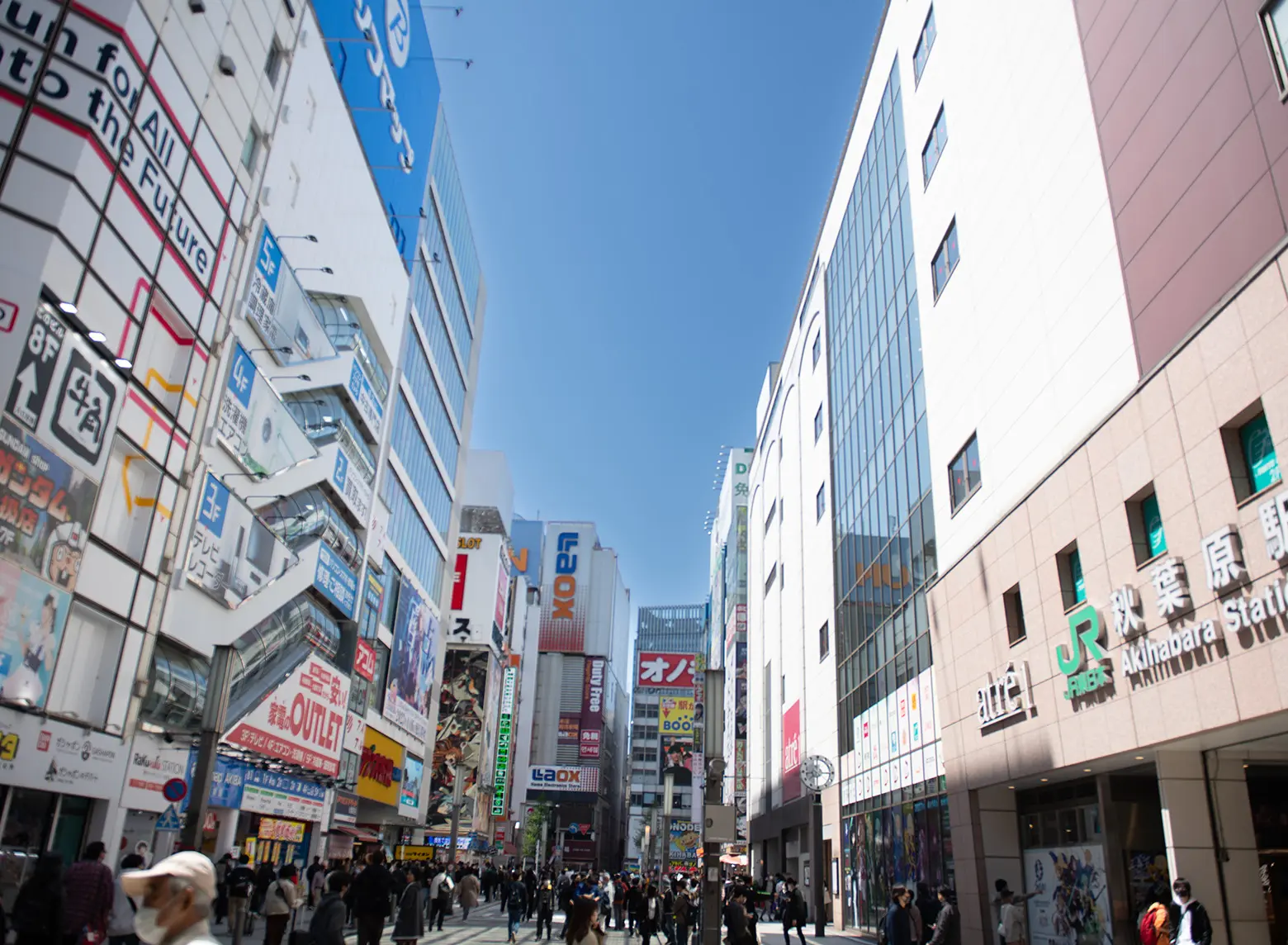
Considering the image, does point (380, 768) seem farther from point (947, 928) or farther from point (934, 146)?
point (934, 146)

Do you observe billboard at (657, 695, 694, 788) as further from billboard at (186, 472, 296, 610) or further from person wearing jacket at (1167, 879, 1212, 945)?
person wearing jacket at (1167, 879, 1212, 945)

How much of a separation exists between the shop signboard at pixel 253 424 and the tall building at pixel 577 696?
8901cm

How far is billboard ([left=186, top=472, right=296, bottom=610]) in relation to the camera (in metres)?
21.0

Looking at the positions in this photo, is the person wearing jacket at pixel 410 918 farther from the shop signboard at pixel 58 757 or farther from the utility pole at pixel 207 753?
the shop signboard at pixel 58 757

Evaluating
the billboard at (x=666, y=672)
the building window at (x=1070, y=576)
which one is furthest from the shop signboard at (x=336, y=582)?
the billboard at (x=666, y=672)

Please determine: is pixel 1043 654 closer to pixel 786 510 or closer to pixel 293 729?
pixel 293 729

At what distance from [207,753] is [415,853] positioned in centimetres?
2446

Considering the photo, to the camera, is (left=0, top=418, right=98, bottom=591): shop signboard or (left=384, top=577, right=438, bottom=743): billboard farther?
(left=384, top=577, right=438, bottom=743): billboard

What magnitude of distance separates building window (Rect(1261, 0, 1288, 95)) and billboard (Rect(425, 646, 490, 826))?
2645 inches

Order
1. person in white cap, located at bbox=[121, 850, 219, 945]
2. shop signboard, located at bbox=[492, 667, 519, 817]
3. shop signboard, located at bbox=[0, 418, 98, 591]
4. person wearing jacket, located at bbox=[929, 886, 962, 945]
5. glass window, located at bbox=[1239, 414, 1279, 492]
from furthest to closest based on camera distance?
shop signboard, located at bbox=[492, 667, 519, 817], shop signboard, located at bbox=[0, 418, 98, 591], person wearing jacket, located at bbox=[929, 886, 962, 945], glass window, located at bbox=[1239, 414, 1279, 492], person in white cap, located at bbox=[121, 850, 219, 945]

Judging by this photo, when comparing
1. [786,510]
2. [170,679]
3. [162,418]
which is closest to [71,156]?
[162,418]

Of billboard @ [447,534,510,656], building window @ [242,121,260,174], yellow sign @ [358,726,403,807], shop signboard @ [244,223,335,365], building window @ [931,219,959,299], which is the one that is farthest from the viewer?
billboard @ [447,534,510,656]

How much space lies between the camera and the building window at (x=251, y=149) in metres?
23.0

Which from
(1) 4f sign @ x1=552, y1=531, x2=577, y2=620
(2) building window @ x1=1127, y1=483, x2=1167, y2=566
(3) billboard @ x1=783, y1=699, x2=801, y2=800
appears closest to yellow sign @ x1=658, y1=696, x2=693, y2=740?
(1) 4f sign @ x1=552, y1=531, x2=577, y2=620
